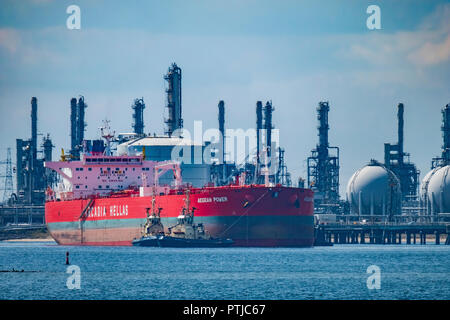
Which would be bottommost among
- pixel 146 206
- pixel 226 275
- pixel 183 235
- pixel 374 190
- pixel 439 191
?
pixel 226 275

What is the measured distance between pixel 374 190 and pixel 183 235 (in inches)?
1477

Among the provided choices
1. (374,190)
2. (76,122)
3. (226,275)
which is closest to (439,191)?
(374,190)

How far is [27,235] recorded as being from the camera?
475ft

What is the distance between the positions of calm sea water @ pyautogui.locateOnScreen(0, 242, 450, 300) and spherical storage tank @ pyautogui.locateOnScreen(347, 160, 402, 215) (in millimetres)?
36181

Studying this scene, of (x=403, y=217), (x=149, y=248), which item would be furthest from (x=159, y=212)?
(x=403, y=217)

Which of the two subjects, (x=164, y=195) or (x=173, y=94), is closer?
(x=164, y=195)

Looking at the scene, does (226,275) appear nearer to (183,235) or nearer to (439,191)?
(183,235)

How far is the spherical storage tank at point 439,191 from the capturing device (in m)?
126

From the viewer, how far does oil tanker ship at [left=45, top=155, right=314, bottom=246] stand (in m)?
92.3

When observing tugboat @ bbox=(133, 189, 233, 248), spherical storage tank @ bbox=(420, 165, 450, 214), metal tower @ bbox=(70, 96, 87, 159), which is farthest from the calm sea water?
metal tower @ bbox=(70, 96, 87, 159)

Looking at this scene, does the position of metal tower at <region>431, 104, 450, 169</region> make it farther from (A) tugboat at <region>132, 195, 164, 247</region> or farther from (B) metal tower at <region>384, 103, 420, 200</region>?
(A) tugboat at <region>132, 195, 164, 247</region>

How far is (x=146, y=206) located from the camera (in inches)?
3942
